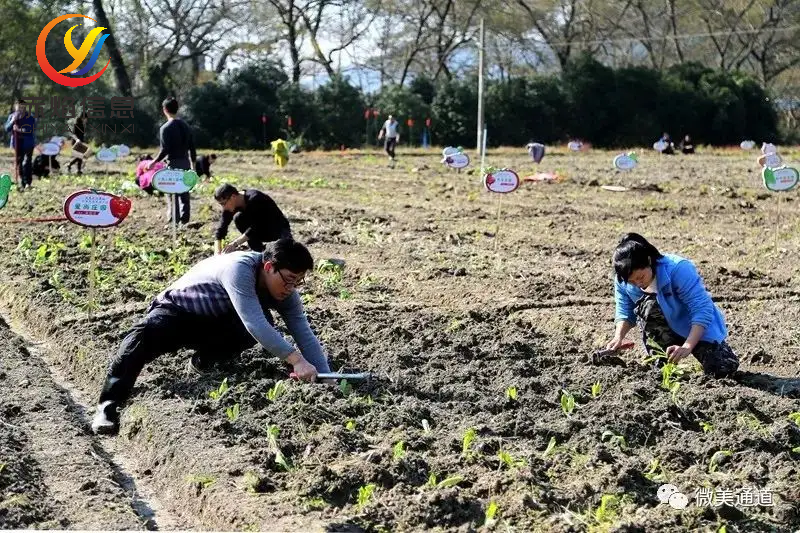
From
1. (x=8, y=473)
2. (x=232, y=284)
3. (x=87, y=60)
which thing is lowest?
(x=8, y=473)

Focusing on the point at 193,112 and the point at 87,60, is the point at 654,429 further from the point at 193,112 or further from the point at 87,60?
the point at 87,60

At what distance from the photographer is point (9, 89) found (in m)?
40.9

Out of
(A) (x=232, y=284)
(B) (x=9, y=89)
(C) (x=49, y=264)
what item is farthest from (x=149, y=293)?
(B) (x=9, y=89)

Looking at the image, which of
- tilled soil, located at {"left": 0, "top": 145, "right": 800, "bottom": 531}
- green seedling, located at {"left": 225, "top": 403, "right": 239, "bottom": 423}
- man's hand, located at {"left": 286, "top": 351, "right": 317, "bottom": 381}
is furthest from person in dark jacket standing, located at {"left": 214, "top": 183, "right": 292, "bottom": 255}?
green seedling, located at {"left": 225, "top": 403, "right": 239, "bottom": 423}

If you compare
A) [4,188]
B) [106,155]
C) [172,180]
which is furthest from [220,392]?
[106,155]

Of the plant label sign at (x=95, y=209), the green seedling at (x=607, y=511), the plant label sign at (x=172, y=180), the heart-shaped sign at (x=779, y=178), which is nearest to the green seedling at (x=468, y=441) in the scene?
the green seedling at (x=607, y=511)

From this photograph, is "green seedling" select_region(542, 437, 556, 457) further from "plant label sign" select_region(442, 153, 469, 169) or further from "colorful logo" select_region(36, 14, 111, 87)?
"colorful logo" select_region(36, 14, 111, 87)

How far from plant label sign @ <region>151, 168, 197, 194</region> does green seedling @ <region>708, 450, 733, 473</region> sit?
23.5ft

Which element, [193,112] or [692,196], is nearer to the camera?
[692,196]

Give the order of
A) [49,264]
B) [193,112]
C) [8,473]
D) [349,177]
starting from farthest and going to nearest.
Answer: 1. [193,112]
2. [349,177]
3. [49,264]
4. [8,473]

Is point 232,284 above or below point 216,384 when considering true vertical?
above

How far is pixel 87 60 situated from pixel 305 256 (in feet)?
133

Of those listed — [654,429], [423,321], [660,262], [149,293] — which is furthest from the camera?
[149,293]

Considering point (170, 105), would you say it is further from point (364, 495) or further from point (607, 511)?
point (607, 511)
